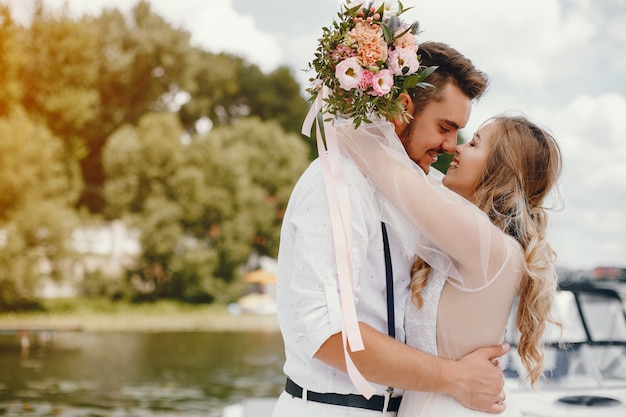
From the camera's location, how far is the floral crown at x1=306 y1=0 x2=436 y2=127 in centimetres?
149

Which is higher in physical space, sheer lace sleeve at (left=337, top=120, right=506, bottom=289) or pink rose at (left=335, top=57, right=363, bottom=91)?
pink rose at (left=335, top=57, right=363, bottom=91)

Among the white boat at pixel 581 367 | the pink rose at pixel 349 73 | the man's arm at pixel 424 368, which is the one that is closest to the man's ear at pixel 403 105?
the pink rose at pixel 349 73

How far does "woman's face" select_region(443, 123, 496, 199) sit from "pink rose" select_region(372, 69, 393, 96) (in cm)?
42

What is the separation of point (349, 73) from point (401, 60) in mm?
109

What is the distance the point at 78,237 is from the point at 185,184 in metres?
3.31

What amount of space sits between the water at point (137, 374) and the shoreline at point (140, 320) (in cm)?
40

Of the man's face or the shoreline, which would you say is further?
A: the shoreline

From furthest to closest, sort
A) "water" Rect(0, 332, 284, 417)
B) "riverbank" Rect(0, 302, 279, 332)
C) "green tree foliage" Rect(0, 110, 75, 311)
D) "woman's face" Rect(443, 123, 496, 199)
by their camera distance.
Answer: "riverbank" Rect(0, 302, 279, 332), "green tree foliage" Rect(0, 110, 75, 311), "water" Rect(0, 332, 284, 417), "woman's face" Rect(443, 123, 496, 199)

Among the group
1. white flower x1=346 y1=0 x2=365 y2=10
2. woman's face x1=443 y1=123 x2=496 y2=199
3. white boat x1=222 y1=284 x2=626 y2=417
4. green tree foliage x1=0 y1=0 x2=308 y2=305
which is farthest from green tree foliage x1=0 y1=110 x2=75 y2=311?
white flower x1=346 y1=0 x2=365 y2=10

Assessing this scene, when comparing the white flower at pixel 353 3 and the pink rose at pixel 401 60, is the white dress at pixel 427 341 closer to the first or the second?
the pink rose at pixel 401 60

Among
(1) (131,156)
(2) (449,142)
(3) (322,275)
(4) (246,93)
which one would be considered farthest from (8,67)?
(3) (322,275)

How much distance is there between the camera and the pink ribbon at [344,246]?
137 centimetres

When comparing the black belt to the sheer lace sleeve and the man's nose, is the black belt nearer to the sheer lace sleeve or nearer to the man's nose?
the sheer lace sleeve

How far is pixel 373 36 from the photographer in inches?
59.2
